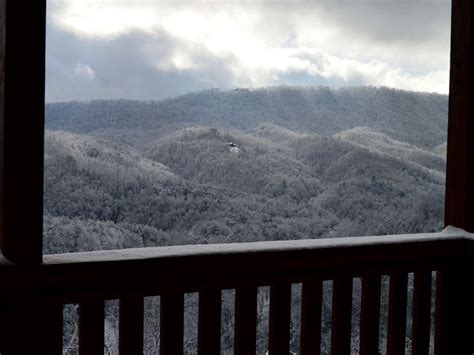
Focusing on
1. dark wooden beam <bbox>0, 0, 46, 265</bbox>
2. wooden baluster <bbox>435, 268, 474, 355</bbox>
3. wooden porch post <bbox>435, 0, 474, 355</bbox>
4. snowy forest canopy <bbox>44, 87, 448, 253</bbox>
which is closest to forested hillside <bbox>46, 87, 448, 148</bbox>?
snowy forest canopy <bbox>44, 87, 448, 253</bbox>

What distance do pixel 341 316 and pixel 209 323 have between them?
1.70 feet

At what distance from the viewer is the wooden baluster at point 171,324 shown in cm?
189

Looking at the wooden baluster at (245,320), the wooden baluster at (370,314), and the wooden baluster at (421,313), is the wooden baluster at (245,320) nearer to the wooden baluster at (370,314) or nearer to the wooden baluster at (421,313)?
the wooden baluster at (370,314)

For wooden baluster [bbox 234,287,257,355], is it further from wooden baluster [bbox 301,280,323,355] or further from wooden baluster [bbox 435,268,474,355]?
wooden baluster [bbox 435,268,474,355]

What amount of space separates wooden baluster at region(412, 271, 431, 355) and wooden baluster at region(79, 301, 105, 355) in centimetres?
122

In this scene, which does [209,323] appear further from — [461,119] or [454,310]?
[461,119]

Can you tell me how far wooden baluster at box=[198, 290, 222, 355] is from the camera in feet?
6.39

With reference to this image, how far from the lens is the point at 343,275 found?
215 centimetres

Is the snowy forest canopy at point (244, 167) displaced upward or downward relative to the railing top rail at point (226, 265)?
upward

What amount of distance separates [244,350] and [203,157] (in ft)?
2.60

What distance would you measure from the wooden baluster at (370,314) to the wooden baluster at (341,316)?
73mm

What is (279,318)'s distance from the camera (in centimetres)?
207

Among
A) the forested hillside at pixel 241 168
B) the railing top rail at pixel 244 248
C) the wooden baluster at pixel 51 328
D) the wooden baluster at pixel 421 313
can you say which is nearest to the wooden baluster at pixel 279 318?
the railing top rail at pixel 244 248

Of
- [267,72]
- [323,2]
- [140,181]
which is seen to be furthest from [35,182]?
[323,2]
